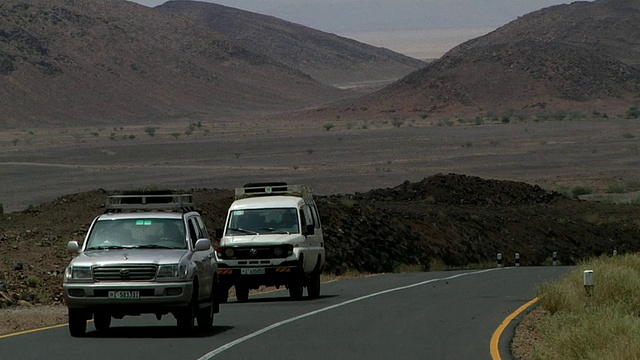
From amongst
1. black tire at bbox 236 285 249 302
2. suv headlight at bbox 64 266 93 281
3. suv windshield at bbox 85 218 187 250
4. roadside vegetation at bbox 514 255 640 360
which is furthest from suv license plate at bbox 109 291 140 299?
black tire at bbox 236 285 249 302

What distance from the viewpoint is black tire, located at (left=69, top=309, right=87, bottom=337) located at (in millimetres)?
18094

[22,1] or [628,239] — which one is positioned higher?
[22,1]

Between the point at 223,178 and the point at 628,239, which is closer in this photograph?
the point at 628,239

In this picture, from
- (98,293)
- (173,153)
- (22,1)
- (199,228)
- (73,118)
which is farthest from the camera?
(22,1)

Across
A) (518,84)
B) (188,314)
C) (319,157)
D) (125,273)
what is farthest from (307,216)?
(518,84)

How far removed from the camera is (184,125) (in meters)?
165

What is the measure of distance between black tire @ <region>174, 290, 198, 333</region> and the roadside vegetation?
4.66 m

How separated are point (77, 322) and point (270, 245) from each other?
779cm

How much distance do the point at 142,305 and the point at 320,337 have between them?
8.33 feet

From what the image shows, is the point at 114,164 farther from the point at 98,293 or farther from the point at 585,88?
the point at 585,88

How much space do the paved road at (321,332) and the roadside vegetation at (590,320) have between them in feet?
2.55

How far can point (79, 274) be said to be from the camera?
58.2 feet

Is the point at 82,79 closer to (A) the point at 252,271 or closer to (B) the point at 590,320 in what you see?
(A) the point at 252,271

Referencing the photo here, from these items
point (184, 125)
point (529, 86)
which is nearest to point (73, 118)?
point (184, 125)
